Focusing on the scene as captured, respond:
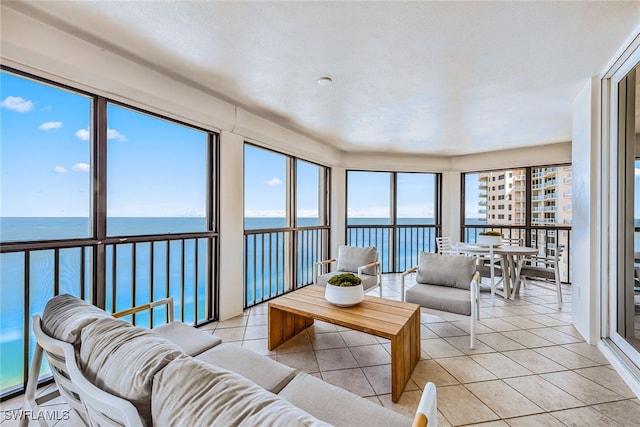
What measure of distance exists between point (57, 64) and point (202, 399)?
2370 millimetres

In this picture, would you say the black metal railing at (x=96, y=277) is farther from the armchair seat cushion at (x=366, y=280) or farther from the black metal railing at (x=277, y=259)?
the armchair seat cushion at (x=366, y=280)

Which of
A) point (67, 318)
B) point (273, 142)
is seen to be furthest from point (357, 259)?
point (67, 318)

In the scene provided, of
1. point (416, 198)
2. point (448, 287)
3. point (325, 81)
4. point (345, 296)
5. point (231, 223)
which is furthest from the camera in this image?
point (416, 198)

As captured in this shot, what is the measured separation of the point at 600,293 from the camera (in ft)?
7.89

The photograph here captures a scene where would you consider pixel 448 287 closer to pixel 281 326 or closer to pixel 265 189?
pixel 281 326

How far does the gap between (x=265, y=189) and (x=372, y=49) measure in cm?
264

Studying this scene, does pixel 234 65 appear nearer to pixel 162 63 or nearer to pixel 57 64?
pixel 162 63

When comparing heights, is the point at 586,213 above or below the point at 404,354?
above

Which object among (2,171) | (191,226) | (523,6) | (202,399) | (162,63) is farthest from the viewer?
(191,226)

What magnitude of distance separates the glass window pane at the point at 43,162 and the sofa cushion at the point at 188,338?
1.04 meters

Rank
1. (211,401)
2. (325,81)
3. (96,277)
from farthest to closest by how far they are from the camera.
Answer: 1. (325,81)
2. (96,277)
3. (211,401)

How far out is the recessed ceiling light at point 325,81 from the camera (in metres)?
2.43

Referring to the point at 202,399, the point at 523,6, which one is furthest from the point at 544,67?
the point at 202,399

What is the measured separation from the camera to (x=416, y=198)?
591 centimetres
